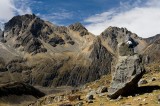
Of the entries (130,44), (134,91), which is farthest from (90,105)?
(130,44)

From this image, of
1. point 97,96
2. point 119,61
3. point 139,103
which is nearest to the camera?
point 139,103

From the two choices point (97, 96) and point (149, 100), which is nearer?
point (149, 100)

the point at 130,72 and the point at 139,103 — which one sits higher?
the point at 130,72

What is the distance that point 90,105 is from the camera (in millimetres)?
45219

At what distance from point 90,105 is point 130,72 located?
21.0ft

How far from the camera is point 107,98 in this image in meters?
47.3

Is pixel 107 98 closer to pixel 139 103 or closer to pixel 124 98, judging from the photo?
pixel 124 98

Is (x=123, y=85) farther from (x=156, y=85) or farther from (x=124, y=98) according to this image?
(x=156, y=85)

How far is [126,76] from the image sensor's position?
4647 cm

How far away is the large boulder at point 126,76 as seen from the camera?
45.8m

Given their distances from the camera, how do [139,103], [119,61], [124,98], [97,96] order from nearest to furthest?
[139,103] → [124,98] → [119,61] → [97,96]

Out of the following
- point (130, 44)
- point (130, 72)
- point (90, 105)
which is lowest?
point (90, 105)

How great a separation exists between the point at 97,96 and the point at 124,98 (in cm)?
735

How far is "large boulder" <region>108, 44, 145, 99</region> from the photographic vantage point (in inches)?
1802
